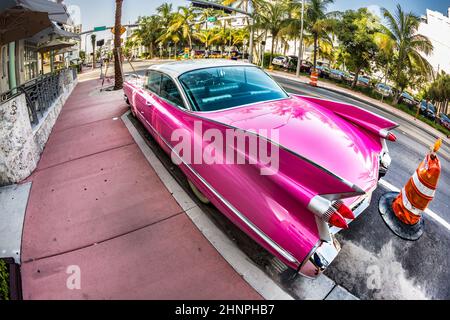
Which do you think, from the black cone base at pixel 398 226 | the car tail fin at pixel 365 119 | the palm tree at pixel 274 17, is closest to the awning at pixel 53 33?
the car tail fin at pixel 365 119

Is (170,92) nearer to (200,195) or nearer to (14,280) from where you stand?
(200,195)

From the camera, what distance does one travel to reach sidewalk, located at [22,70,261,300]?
7.43 feet

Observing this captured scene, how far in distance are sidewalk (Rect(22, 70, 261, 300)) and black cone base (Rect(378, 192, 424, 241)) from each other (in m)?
1.78

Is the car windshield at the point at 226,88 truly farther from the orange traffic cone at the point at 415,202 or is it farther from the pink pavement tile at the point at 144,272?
the orange traffic cone at the point at 415,202

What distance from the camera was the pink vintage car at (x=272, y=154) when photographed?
1.94 m

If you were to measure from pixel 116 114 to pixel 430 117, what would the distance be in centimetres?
2395

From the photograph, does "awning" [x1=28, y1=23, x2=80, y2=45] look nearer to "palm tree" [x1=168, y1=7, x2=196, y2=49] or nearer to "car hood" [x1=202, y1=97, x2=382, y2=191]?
"car hood" [x1=202, y1=97, x2=382, y2=191]

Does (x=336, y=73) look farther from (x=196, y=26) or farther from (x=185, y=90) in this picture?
(x=196, y=26)

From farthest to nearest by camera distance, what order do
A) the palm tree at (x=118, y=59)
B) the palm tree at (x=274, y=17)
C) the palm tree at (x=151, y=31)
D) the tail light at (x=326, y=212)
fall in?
the palm tree at (x=151, y=31) < the palm tree at (x=274, y=17) < the palm tree at (x=118, y=59) < the tail light at (x=326, y=212)

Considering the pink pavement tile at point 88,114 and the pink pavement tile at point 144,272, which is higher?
the pink pavement tile at point 88,114

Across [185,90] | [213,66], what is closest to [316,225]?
[185,90]

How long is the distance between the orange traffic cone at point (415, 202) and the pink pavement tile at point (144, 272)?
1883 millimetres
